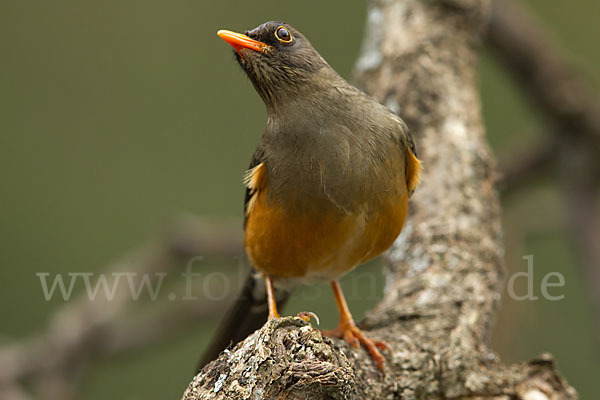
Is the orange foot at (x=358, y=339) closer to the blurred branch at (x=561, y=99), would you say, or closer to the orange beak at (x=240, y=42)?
the orange beak at (x=240, y=42)

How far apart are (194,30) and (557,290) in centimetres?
594

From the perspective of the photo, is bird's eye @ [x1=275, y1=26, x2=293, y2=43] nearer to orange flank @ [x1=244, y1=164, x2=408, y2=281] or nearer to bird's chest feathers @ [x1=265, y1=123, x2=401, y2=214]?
bird's chest feathers @ [x1=265, y1=123, x2=401, y2=214]

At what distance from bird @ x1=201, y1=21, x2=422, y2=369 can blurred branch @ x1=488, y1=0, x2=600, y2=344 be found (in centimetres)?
254

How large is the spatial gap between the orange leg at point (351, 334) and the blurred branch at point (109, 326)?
1996 millimetres

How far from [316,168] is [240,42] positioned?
0.74 metres

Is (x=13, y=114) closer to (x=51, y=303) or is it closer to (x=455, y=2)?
(x=51, y=303)

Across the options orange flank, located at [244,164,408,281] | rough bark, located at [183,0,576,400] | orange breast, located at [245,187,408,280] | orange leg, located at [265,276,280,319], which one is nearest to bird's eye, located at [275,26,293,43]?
orange flank, located at [244,164,408,281]

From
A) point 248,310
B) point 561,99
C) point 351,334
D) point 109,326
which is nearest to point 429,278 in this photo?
point 351,334

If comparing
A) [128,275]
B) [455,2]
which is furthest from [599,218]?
[128,275]

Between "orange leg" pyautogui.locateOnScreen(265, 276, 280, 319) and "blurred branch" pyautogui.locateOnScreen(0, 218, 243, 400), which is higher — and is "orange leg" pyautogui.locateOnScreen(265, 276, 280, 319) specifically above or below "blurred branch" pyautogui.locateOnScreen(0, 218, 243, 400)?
below

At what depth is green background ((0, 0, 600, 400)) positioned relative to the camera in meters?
8.88

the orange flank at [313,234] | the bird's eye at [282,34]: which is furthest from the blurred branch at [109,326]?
the bird's eye at [282,34]

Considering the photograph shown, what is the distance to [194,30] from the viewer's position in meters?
9.95

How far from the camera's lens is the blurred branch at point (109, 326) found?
5.36 m
